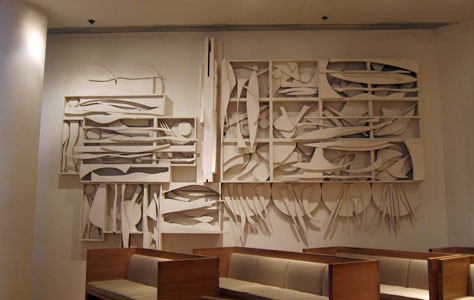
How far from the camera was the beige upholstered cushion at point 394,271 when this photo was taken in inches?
185

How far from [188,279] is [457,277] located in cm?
249

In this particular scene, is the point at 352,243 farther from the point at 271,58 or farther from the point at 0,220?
the point at 0,220

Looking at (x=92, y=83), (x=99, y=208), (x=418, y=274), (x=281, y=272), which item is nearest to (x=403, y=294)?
(x=418, y=274)

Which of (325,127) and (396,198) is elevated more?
(325,127)

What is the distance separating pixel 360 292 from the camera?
3.80 metres

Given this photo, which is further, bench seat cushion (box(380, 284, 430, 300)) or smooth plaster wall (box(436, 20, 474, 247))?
smooth plaster wall (box(436, 20, 474, 247))

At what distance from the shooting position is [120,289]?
471cm

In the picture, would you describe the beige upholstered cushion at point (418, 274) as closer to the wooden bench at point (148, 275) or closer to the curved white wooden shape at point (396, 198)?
the curved white wooden shape at point (396, 198)

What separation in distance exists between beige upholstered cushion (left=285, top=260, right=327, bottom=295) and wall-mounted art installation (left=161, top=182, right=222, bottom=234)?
158cm

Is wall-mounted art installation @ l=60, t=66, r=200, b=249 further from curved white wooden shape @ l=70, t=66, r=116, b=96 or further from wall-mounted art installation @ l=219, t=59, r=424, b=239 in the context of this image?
wall-mounted art installation @ l=219, t=59, r=424, b=239

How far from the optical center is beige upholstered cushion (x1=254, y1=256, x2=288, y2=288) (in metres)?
4.58

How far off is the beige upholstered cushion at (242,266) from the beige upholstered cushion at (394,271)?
139 cm

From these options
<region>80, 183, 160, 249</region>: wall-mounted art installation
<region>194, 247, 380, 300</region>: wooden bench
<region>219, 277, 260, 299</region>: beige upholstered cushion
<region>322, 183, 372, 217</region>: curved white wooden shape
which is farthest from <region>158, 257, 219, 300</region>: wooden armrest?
<region>322, 183, 372, 217</region>: curved white wooden shape

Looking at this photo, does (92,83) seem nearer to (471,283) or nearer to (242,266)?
(242,266)
